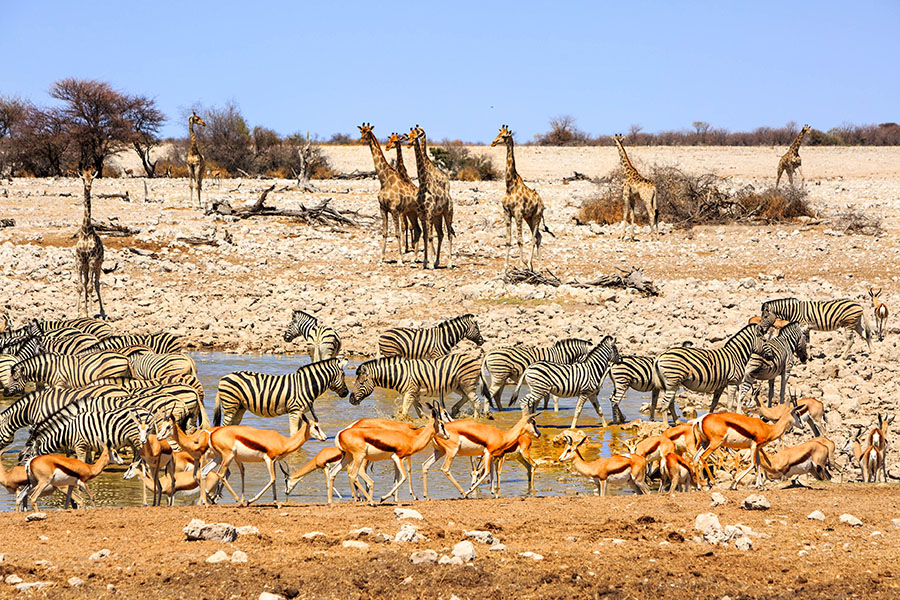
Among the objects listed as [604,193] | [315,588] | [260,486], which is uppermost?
[604,193]

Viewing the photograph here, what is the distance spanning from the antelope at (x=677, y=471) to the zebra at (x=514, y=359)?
12.9 feet

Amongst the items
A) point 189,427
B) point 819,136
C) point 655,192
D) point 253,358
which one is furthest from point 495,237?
point 819,136

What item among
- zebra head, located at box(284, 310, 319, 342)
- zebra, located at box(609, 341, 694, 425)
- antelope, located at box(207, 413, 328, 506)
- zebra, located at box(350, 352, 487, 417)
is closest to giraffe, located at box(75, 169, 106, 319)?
zebra head, located at box(284, 310, 319, 342)

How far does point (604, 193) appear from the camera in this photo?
2789cm

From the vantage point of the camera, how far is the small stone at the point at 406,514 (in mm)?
6562

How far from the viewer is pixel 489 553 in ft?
19.1

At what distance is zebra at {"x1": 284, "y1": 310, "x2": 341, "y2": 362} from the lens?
1380cm

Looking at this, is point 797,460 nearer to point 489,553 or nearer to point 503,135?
point 489,553

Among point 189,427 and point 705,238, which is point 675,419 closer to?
point 189,427

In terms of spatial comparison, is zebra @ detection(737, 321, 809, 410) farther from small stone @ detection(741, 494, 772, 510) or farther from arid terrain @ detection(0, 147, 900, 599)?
small stone @ detection(741, 494, 772, 510)

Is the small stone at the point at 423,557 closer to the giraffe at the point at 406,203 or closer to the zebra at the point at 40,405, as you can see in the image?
the zebra at the point at 40,405

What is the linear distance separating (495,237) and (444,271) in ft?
13.9

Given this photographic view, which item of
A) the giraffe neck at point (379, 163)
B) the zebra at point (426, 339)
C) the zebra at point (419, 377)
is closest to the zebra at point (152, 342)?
the zebra at point (426, 339)

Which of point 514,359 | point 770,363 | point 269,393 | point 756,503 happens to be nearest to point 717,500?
point 756,503
